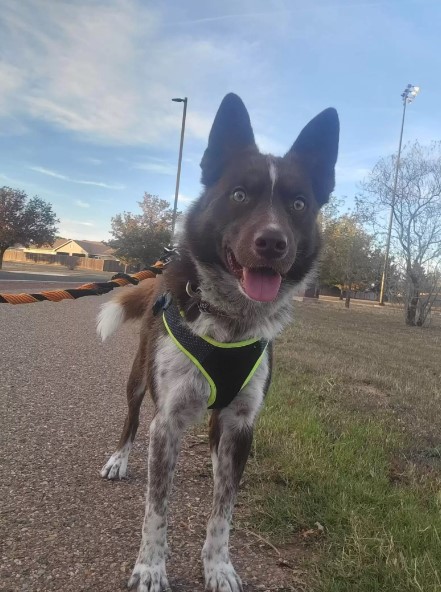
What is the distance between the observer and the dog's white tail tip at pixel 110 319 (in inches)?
181

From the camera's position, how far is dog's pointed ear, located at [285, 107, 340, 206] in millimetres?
3438

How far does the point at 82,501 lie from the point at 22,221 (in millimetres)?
46647

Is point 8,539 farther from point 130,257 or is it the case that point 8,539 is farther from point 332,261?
point 130,257

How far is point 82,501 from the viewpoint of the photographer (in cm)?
331

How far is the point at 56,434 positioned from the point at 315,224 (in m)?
2.91

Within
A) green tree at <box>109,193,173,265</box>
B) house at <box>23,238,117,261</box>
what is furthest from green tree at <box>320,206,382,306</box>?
house at <box>23,238,117,261</box>

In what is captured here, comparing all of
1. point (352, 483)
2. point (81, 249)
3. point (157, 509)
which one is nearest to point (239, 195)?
→ point (157, 509)

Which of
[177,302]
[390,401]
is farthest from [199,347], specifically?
[390,401]

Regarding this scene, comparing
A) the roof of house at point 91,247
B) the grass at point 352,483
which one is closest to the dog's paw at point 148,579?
the grass at point 352,483

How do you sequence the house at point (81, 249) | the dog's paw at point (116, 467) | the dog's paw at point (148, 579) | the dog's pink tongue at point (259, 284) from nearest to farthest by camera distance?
the dog's paw at point (148, 579)
the dog's pink tongue at point (259, 284)
the dog's paw at point (116, 467)
the house at point (81, 249)

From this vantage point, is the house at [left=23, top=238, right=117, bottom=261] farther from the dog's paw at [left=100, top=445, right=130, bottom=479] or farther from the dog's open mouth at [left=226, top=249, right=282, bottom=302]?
the dog's open mouth at [left=226, top=249, right=282, bottom=302]

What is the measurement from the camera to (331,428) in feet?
16.1

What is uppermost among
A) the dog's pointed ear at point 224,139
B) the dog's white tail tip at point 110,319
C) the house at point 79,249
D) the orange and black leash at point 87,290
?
the house at point 79,249

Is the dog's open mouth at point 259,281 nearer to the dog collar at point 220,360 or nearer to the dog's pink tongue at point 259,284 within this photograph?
the dog's pink tongue at point 259,284
